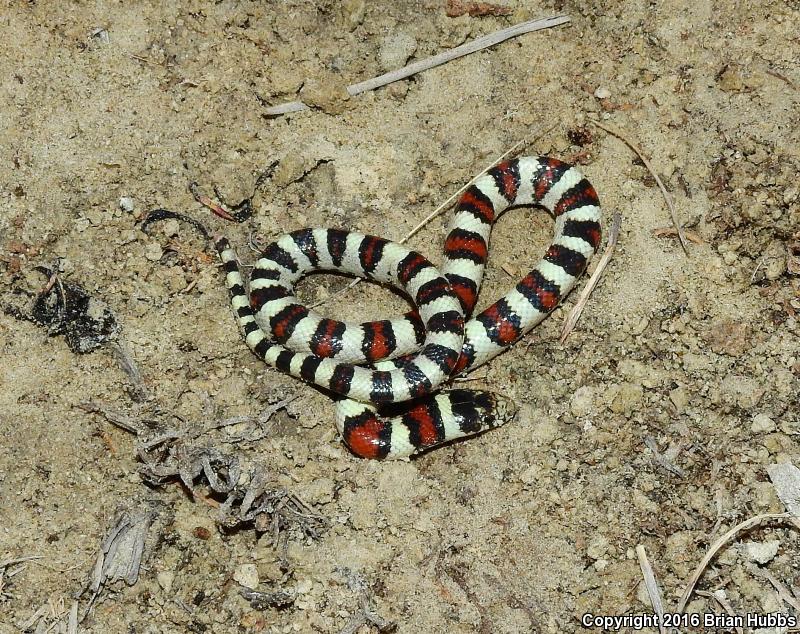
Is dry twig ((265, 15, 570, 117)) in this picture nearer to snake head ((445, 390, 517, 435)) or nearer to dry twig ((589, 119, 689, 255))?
dry twig ((589, 119, 689, 255))

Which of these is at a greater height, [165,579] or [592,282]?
[592,282]

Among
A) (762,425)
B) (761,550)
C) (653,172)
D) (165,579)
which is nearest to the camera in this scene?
(761,550)

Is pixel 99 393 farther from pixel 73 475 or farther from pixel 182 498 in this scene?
pixel 182 498

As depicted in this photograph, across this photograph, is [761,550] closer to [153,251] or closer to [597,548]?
[597,548]

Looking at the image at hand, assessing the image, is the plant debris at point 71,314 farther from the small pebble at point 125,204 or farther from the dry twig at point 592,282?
the dry twig at point 592,282

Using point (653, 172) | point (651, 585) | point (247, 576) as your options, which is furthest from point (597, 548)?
point (653, 172)

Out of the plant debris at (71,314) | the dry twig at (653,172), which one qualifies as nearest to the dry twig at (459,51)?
the dry twig at (653,172)

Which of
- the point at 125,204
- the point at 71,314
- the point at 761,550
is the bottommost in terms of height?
the point at 761,550
